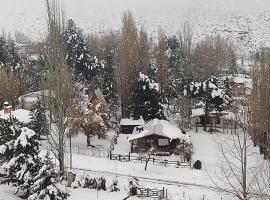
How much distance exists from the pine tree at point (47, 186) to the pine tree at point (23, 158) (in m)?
1.03

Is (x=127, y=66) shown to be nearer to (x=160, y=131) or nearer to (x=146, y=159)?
(x=160, y=131)

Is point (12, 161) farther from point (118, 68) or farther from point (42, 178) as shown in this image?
point (118, 68)

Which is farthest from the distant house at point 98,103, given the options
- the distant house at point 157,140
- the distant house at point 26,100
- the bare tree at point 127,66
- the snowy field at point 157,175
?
the distant house at point 26,100

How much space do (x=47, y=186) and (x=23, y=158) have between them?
278cm

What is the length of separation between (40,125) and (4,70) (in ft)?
41.5

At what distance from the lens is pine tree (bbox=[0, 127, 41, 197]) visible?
30.4 m

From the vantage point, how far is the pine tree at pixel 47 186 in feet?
95.9

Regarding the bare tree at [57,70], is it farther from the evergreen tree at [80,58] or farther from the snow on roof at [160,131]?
the evergreen tree at [80,58]

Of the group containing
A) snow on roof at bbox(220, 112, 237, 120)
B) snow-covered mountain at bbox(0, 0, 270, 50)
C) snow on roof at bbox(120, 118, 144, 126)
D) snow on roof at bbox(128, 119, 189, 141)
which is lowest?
snow on roof at bbox(128, 119, 189, 141)

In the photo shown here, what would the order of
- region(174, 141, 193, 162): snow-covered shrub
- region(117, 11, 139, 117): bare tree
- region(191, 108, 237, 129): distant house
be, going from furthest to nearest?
region(117, 11, 139, 117): bare tree → region(191, 108, 237, 129): distant house → region(174, 141, 193, 162): snow-covered shrub

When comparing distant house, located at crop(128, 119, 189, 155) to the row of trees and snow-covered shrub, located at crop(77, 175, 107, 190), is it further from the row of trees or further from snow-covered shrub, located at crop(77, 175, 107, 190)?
the row of trees

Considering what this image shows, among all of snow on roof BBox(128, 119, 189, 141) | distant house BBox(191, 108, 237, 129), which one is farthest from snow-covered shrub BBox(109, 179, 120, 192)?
Result: distant house BBox(191, 108, 237, 129)

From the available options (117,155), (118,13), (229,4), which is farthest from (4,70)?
(229,4)

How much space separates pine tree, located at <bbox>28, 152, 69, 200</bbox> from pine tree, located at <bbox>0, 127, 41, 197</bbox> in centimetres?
103
